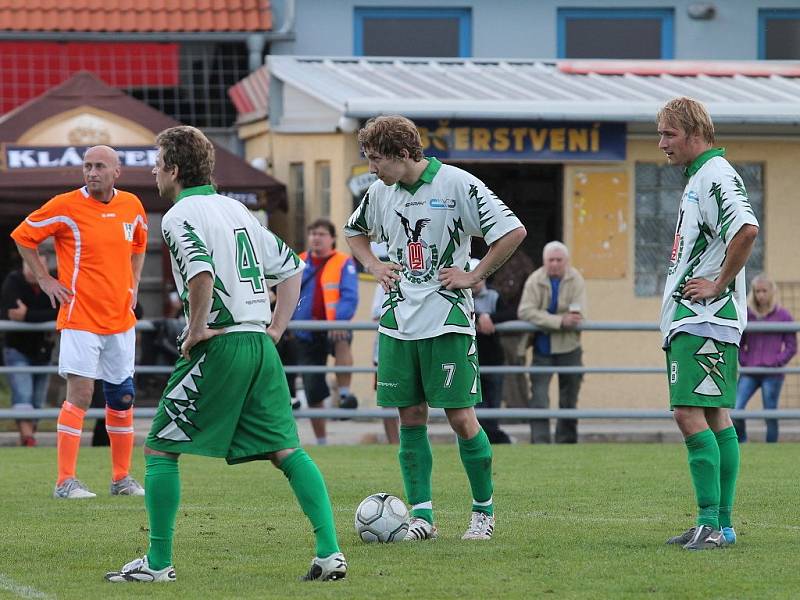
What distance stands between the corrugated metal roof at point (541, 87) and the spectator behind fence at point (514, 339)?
5.61ft

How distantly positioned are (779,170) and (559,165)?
258 centimetres

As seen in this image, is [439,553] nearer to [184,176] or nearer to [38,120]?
[184,176]

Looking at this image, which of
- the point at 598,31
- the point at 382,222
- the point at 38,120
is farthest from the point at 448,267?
the point at 598,31

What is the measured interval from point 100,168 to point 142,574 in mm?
3931

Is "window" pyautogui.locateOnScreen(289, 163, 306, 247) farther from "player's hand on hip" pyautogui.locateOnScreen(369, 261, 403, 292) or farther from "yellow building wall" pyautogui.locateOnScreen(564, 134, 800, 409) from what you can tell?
"player's hand on hip" pyautogui.locateOnScreen(369, 261, 403, 292)

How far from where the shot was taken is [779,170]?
19.3 meters

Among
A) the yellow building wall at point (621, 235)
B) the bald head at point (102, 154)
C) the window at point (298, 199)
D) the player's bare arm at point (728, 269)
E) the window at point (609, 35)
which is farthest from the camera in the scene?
the window at point (609, 35)

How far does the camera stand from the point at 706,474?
750 cm

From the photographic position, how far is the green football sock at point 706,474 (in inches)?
295

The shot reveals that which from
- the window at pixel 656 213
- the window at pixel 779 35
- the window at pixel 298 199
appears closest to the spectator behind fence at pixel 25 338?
the window at pixel 298 199

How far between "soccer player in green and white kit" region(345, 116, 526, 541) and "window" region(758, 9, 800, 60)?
16017mm

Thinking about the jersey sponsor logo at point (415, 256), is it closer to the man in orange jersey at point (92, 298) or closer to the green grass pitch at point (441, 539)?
the green grass pitch at point (441, 539)

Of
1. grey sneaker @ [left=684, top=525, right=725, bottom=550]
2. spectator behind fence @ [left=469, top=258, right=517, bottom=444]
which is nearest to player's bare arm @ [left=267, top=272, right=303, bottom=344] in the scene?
grey sneaker @ [left=684, top=525, right=725, bottom=550]

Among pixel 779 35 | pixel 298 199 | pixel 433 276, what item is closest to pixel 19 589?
pixel 433 276
